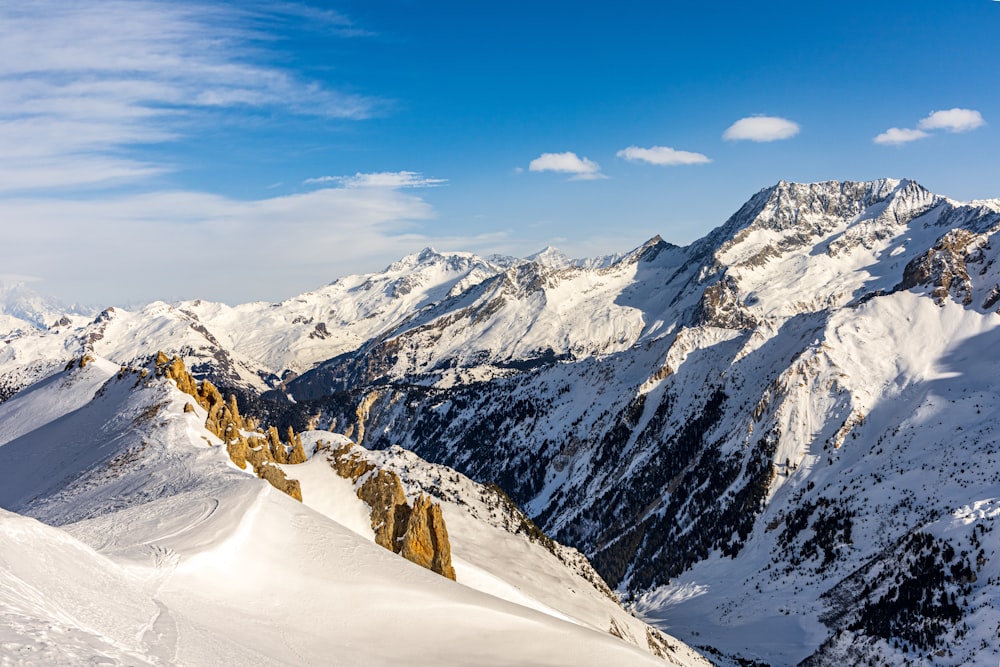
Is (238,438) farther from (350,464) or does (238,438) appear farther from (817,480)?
(817,480)

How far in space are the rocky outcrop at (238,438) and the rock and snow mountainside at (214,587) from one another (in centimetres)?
336

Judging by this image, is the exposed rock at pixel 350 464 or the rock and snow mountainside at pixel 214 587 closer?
the rock and snow mountainside at pixel 214 587

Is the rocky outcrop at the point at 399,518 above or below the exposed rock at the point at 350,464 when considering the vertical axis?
below

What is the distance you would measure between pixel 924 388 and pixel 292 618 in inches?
6098

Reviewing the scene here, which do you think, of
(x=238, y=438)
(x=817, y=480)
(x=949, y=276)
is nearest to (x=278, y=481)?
(x=238, y=438)

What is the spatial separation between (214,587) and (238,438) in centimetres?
3930

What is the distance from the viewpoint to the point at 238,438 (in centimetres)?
6556

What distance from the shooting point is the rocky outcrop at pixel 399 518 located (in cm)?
5819

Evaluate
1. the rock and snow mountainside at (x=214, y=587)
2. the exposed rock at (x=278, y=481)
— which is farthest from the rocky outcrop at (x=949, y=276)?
the exposed rock at (x=278, y=481)

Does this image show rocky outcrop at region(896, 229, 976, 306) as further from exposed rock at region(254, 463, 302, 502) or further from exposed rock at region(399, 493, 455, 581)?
exposed rock at region(254, 463, 302, 502)

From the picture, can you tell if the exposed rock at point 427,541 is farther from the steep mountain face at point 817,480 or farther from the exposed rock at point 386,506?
the steep mountain face at point 817,480

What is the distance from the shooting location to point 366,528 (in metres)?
63.2

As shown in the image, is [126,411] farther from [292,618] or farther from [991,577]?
[991,577]

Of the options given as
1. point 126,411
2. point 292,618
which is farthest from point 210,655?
point 126,411
